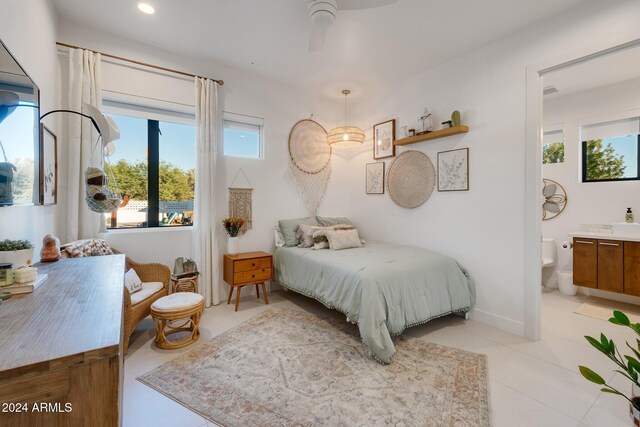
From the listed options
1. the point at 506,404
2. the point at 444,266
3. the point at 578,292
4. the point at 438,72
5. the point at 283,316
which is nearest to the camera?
the point at 506,404

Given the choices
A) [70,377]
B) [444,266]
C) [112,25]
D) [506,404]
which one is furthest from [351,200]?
[70,377]

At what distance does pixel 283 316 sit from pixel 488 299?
7.19ft

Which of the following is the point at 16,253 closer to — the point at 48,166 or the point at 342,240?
the point at 48,166

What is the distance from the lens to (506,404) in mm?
1738

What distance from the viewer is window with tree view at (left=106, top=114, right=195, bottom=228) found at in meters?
3.02

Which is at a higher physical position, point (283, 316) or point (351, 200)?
point (351, 200)

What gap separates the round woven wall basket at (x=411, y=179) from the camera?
136 inches

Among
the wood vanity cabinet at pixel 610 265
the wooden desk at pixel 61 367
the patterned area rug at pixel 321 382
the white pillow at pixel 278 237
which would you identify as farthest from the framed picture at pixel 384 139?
the wooden desk at pixel 61 367

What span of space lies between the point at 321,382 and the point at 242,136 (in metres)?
3.06

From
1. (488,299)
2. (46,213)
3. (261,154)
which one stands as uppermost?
(261,154)

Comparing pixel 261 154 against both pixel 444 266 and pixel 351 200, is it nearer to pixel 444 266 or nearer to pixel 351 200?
pixel 351 200

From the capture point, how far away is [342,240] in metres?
3.48

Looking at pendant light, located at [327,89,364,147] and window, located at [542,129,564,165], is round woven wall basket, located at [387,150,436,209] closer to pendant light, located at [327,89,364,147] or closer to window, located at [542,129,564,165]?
pendant light, located at [327,89,364,147]

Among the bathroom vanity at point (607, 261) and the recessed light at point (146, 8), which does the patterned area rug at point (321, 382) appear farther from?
the recessed light at point (146, 8)
